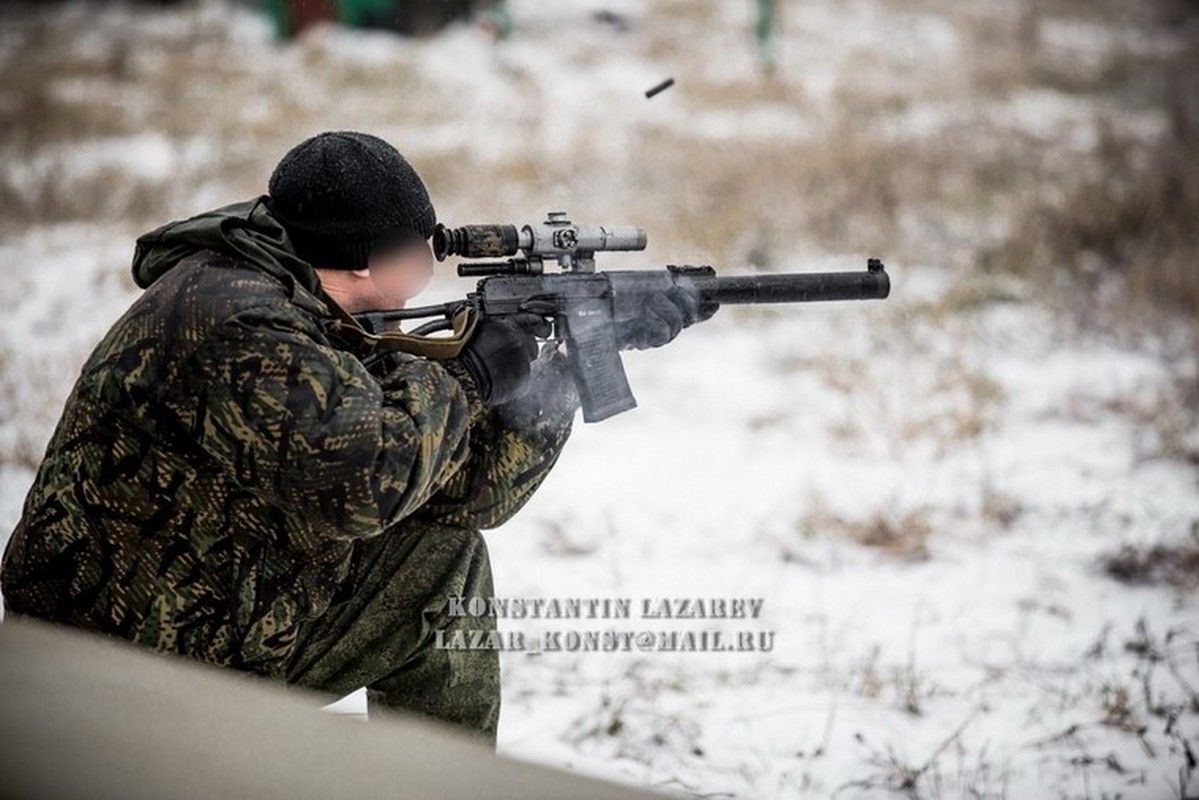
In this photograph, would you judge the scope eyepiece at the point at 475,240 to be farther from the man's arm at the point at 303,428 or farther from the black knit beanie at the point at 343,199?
the man's arm at the point at 303,428

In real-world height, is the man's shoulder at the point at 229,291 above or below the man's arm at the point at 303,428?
above

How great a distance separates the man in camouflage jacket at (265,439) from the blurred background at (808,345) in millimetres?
974

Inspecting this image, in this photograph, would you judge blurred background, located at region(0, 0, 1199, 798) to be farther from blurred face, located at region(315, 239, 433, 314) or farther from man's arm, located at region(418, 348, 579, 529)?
blurred face, located at region(315, 239, 433, 314)

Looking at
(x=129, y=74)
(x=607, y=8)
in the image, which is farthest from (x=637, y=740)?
(x=607, y=8)

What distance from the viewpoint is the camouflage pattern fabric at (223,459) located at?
70.6 inches

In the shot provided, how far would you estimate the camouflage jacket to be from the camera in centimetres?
179

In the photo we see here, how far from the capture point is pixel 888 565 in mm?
3730

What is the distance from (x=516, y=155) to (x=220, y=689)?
6630mm

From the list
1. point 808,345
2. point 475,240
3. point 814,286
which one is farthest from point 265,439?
point 808,345

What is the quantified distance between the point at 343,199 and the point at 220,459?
0.54 m

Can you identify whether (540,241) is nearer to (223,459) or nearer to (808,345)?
(223,459)

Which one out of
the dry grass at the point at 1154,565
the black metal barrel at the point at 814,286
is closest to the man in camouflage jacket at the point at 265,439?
the black metal barrel at the point at 814,286

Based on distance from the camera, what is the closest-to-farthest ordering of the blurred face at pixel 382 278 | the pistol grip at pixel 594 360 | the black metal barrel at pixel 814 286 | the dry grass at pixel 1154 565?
the blurred face at pixel 382 278
the pistol grip at pixel 594 360
the black metal barrel at pixel 814 286
the dry grass at pixel 1154 565

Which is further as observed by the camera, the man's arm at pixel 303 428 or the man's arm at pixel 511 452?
the man's arm at pixel 511 452
